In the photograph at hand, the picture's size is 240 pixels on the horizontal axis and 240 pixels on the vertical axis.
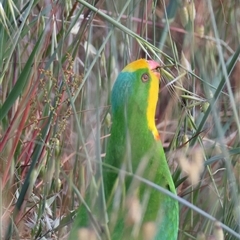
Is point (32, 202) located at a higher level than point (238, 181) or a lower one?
lower

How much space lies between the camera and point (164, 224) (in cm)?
122

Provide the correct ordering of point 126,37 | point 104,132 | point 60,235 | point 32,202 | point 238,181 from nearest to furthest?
point 238,181
point 60,235
point 126,37
point 32,202
point 104,132

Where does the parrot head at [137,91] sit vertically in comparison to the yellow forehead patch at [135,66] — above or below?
below

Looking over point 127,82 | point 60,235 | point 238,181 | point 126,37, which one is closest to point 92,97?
point 126,37

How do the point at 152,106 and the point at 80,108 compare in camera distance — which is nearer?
the point at 152,106

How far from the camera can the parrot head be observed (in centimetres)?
128

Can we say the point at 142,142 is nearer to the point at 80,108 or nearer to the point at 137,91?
the point at 137,91

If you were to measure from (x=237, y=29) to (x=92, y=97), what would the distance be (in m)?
0.54

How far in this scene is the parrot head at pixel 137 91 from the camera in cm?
128

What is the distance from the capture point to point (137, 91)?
4.30 ft

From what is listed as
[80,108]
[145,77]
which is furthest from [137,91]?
[80,108]

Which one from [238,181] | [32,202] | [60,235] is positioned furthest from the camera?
[32,202]

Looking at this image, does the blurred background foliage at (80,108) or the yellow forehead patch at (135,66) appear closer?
the blurred background foliage at (80,108)

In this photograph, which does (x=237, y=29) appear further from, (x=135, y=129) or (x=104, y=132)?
(x=104, y=132)
